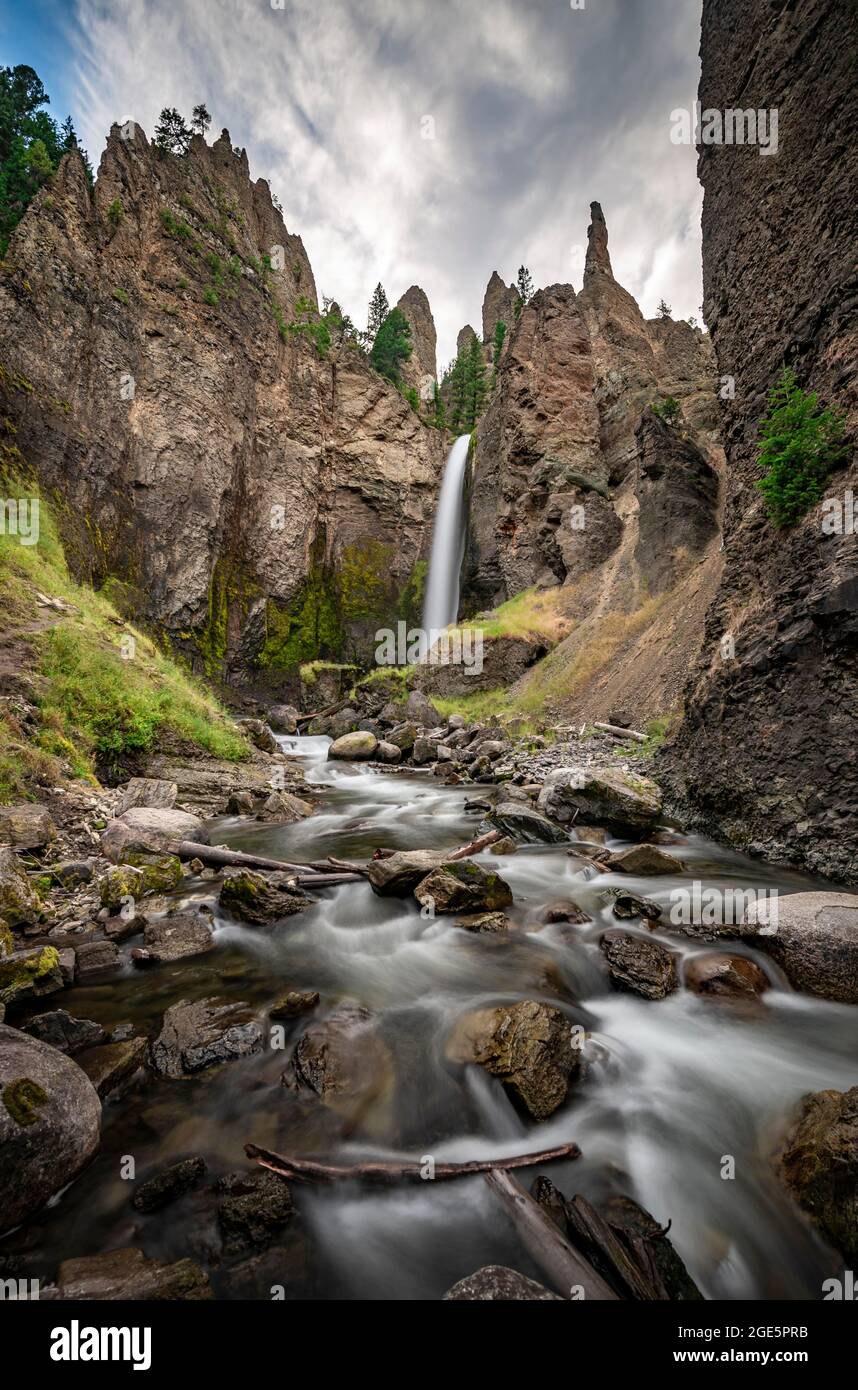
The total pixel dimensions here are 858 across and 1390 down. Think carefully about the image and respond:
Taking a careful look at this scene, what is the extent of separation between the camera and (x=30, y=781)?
23.2 ft

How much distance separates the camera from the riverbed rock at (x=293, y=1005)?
13.2 ft

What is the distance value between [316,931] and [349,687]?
23701 mm

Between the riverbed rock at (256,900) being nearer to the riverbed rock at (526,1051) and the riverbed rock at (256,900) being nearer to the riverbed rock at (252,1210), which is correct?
the riverbed rock at (526,1051)

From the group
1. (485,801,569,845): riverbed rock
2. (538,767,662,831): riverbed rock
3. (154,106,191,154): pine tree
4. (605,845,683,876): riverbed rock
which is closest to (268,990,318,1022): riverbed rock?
(605,845,683,876): riverbed rock

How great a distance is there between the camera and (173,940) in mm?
4941

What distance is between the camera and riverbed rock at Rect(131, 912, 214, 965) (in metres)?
4.71

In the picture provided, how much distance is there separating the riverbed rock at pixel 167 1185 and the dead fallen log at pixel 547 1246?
1518mm

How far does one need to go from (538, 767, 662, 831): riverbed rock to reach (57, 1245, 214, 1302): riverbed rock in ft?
22.0

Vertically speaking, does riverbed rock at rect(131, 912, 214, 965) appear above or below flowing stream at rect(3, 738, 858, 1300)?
above

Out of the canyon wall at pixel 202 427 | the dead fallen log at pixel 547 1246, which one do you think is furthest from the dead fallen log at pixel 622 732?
the canyon wall at pixel 202 427

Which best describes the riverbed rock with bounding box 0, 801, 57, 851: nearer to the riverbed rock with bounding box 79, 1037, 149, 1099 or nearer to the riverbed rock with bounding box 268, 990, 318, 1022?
the riverbed rock with bounding box 79, 1037, 149, 1099

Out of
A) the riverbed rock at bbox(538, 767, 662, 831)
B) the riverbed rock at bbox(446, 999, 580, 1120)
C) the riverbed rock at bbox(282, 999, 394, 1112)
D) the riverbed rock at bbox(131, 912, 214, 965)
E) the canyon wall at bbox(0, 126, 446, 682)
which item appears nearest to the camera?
the riverbed rock at bbox(446, 999, 580, 1120)

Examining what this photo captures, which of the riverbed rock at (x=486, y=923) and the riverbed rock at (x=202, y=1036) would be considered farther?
the riverbed rock at (x=486, y=923)
